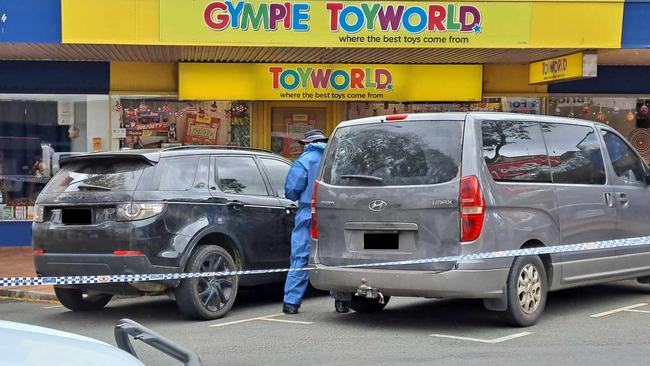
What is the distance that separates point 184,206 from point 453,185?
2644mm

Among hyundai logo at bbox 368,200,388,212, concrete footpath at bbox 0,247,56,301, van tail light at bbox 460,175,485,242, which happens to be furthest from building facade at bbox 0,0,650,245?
van tail light at bbox 460,175,485,242

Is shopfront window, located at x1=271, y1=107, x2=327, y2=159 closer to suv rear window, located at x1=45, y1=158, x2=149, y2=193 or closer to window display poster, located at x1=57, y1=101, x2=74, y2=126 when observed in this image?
window display poster, located at x1=57, y1=101, x2=74, y2=126

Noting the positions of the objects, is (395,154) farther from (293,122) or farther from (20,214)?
(20,214)

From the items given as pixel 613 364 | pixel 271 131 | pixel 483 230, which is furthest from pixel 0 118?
pixel 613 364

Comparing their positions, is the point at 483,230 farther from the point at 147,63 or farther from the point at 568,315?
the point at 147,63

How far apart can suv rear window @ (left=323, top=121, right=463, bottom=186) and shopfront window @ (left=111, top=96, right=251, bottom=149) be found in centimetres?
710

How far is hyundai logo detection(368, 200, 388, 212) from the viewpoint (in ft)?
22.6

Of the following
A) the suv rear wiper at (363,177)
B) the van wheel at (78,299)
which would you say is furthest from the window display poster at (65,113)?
the suv rear wiper at (363,177)

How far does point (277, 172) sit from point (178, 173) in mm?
1518

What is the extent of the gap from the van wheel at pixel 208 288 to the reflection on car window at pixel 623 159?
4.11 metres

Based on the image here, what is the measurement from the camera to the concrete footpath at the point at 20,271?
9719mm

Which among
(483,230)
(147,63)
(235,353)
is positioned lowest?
(235,353)

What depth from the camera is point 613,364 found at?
18.9ft

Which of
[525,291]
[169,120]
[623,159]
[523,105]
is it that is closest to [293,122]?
[169,120]
